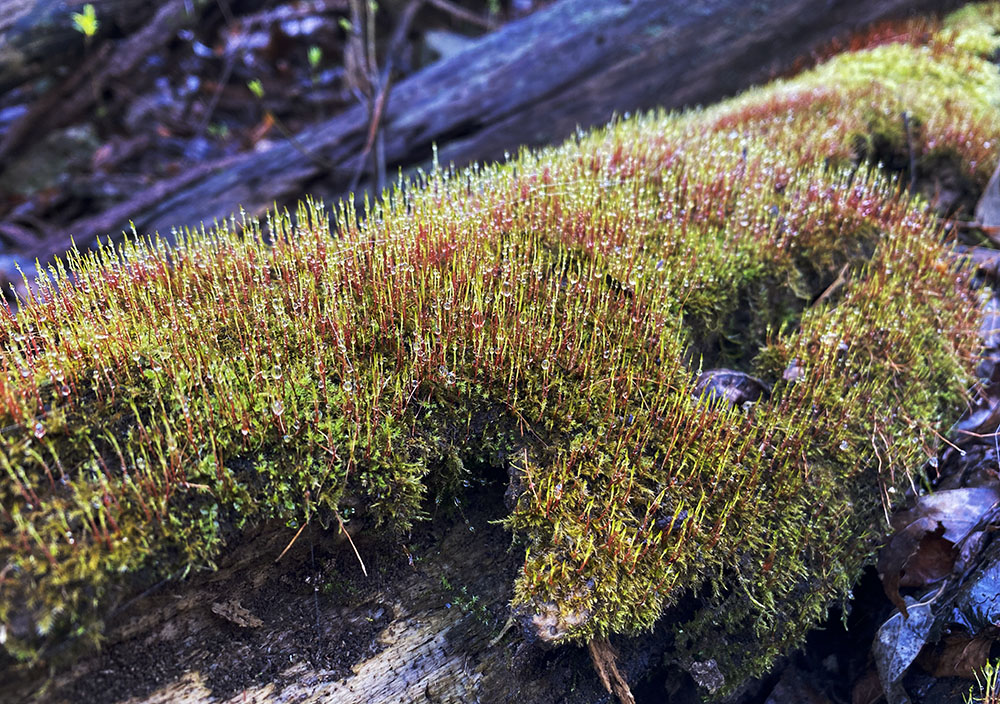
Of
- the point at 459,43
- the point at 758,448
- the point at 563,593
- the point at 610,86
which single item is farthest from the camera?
the point at 459,43

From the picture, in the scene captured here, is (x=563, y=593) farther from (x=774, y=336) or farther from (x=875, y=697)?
(x=774, y=336)

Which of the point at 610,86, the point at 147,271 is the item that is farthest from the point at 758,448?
the point at 610,86

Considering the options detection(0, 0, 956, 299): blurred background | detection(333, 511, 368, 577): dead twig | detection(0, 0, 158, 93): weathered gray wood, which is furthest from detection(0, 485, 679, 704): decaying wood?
detection(0, 0, 158, 93): weathered gray wood

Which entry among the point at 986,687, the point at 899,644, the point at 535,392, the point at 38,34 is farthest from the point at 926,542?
the point at 38,34

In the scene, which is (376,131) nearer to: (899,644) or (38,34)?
(38,34)

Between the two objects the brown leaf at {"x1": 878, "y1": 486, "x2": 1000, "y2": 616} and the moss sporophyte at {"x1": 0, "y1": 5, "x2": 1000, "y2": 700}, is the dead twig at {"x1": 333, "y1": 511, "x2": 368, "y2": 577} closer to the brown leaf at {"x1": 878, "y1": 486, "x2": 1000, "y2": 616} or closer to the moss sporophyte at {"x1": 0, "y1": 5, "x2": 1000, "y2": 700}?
the moss sporophyte at {"x1": 0, "y1": 5, "x2": 1000, "y2": 700}
